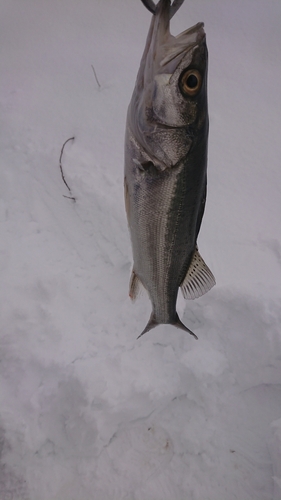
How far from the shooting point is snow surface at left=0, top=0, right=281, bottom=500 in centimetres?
210

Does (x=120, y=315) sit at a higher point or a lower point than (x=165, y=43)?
lower

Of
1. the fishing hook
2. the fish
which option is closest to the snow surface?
the fish

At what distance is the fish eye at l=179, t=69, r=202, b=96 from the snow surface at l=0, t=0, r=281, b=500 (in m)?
1.39

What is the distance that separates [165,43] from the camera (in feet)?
2.71

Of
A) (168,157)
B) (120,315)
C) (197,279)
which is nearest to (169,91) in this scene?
(168,157)

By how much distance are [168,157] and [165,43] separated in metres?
0.28

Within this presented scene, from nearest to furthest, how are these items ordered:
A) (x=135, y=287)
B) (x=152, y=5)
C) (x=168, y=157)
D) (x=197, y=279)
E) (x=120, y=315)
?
(x=152, y=5) < (x=168, y=157) < (x=197, y=279) < (x=135, y=287) < (x=120, y=315)

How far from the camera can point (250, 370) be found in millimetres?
2156

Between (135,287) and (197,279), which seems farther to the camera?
(135,287)

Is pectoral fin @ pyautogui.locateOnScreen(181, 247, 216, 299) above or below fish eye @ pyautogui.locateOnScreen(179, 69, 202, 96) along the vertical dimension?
below

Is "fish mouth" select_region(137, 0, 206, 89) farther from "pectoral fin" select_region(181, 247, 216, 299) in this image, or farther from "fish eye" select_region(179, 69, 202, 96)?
"pectoral fin" select_region(181, 247, 216, 299)

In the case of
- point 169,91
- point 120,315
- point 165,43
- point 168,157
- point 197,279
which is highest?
point 165,43

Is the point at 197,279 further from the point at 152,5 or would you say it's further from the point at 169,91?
the point at 152,5

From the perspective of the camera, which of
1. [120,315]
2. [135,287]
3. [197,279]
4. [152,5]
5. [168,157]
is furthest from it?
[120,315]
